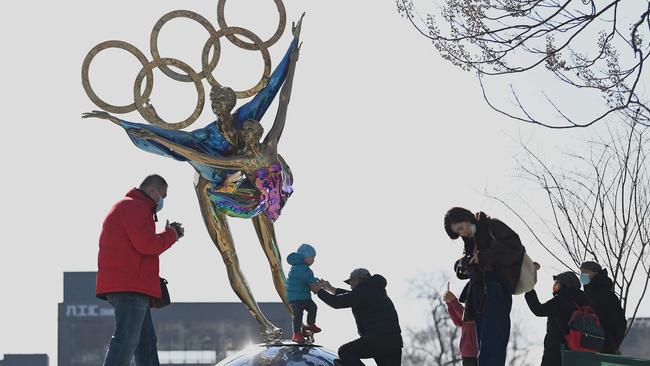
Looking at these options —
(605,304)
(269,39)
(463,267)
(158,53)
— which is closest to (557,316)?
(605,304)

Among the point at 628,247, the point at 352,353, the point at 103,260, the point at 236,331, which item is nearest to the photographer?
the point at 103,260

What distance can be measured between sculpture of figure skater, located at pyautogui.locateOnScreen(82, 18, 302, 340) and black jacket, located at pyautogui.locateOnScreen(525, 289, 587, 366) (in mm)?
2166

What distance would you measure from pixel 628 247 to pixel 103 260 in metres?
10.5

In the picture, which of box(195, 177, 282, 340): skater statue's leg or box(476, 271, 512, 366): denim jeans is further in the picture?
box(195, 177, 282, 340): skater statue's leg

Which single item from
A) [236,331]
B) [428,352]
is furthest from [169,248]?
[236,331]

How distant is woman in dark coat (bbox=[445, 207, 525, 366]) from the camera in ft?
40.1

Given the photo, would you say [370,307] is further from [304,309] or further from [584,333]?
[584,333]

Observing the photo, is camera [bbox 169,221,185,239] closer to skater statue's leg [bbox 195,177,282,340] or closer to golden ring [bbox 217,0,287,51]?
skater statue's leg [bbox 195,177,282,340]

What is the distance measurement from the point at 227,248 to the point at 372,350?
1.63m

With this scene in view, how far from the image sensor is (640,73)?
14617 mm

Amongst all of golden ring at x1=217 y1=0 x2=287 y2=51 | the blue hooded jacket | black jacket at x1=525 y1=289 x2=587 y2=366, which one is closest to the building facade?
golden ring at x1=217 y1=0 x2=287 y2=51

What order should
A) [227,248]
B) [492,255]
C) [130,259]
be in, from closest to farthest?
[492,255]
[130,259]
[227,248]

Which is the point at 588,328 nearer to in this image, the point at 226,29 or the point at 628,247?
the point at 226,29

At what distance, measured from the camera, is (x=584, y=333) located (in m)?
13.6
